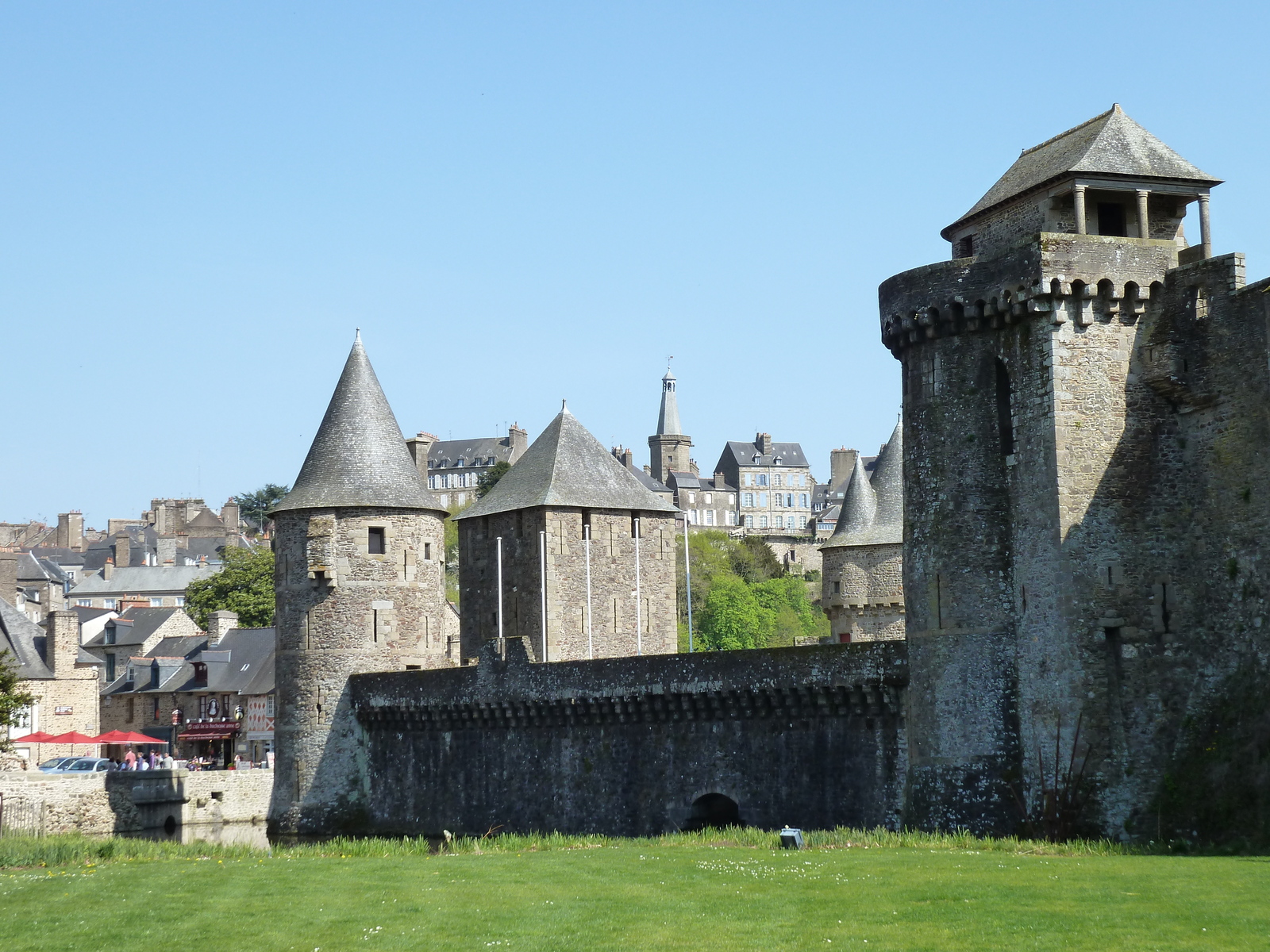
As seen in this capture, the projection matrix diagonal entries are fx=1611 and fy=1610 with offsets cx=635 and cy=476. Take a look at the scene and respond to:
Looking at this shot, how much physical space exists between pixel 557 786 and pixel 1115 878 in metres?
15.9

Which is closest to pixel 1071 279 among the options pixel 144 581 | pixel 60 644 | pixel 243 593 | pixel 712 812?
pixel 712 812

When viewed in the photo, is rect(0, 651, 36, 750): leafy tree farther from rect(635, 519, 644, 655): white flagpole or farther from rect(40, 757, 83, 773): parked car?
rect(635, 519, 644, 655): white flagpole

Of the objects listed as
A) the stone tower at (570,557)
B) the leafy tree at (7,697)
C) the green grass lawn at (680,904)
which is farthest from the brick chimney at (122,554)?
the green grass lawn at (680,904)

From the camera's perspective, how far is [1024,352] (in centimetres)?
2505

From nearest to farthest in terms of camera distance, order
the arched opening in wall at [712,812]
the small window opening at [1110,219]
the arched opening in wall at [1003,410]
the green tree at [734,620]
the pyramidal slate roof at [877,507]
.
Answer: the arched opening in wall at [1003,410] → the small window opening at [1110,219] → the arched opening in wall at [712,812] → the pyramidal slate roof at [877,507] → the green tree at [734,620]

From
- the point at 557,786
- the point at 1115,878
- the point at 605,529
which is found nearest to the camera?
the point at 1115,878

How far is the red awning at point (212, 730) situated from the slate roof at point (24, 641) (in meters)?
5.36

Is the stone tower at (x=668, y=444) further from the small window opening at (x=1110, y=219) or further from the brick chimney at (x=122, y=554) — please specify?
the small window opening at (x=1110, y=219)

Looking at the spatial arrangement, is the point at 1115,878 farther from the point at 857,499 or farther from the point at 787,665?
the point at 857,499

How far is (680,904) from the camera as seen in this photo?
18656 millimetres

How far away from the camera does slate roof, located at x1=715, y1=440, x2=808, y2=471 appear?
488 ft

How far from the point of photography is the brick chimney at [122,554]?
103m

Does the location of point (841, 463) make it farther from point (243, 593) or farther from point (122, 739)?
point (122, 739)

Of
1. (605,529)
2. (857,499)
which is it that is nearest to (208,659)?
(605,529)
